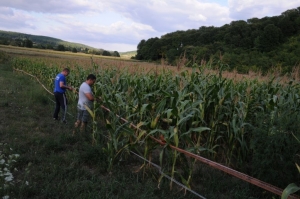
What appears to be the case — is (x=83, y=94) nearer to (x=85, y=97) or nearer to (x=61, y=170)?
(x=85, y=97)

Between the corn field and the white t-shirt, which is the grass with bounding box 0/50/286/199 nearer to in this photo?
the corn field

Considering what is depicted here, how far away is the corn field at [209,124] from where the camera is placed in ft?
12.5

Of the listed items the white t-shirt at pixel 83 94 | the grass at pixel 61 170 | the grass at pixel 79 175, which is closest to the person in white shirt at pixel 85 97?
the white t-shirt at pixel 83 94

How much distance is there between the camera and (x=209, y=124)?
5.54 metres

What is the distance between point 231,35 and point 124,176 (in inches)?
1054

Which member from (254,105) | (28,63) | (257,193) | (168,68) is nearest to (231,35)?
(28,63)

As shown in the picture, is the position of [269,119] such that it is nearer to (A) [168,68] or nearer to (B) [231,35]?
(A) [168,68]

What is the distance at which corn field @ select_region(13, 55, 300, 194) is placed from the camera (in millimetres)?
3797

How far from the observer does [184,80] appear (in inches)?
230

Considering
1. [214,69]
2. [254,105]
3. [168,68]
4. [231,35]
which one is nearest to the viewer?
[254,105]

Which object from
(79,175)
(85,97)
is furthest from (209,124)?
(85,97)

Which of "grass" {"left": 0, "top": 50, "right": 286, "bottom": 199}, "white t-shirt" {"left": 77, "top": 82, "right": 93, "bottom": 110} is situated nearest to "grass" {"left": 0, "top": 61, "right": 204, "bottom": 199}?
"grass" {"left": 0, "top": 50, "right": 286, "bottom": 199}

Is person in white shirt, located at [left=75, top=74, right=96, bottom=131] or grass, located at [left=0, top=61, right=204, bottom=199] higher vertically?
person in white shirt, located at [left=75, top=74, right=96, bottom=131]

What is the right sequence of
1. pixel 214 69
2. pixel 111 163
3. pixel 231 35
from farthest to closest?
pixel 231 35
pixel 214 69
pixel 111 163
